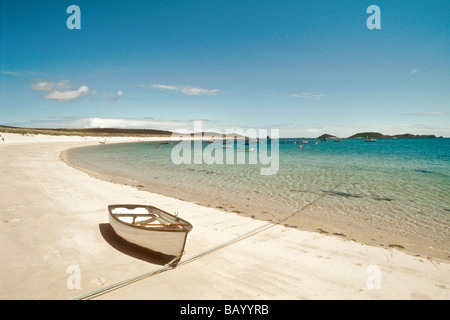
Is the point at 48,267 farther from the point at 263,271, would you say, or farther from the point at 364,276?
the point at 364,276

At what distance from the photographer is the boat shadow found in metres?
6.36

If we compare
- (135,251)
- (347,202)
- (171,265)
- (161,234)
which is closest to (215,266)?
(171,265)

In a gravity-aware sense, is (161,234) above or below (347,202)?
above

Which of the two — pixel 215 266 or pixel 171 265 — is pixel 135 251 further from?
pixel 215 266

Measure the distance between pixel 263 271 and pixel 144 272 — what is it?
3042 mm

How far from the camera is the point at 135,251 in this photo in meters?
6.79

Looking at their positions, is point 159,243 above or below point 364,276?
above

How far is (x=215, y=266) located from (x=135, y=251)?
2.50m

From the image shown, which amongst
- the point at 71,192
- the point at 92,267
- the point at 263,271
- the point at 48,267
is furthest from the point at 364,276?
the point at 71,192

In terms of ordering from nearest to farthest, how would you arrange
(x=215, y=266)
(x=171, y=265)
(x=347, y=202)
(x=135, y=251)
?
(x=171, y=265) → (x=215, y=266) → (x=135, y=251) → (x=347, y=202)

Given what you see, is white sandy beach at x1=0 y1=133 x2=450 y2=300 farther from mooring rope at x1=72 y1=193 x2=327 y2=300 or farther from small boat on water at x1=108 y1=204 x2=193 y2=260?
small boat on water at x1=108 y1=204 x2=193 y2=260

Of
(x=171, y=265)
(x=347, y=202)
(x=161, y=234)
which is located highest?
(x=161, y=234)

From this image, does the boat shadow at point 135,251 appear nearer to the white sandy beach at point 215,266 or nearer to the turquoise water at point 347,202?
the white sandy beach at point 215,266

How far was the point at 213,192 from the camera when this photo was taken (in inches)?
632
